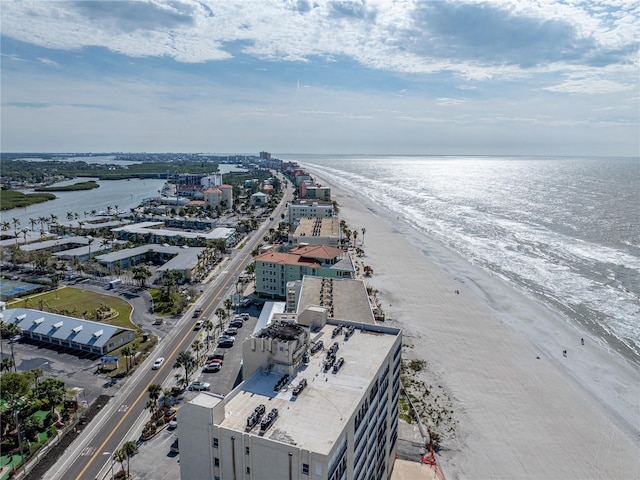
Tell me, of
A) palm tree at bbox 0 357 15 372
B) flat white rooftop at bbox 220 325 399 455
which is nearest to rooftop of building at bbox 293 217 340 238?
palm tree at bbox 0 357 15 372

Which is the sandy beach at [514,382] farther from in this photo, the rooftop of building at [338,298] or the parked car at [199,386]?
the parked car at [199,386]

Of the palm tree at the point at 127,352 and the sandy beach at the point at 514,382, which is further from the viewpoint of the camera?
the palm tree at the point at 127,352

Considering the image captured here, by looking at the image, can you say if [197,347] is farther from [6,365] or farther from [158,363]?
[6,365]

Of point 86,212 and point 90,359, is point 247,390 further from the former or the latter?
point 86,212

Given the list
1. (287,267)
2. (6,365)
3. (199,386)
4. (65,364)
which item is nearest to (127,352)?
(199,386)

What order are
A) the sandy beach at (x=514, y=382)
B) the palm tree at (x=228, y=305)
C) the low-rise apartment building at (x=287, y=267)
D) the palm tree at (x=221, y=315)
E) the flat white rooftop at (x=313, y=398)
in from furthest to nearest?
the low-rise apartment building at (x=287, y=267) < the palm tree at (x=228, y=305) < the palm tree at (x=221, y=315) < the sandy beach at (x=514, y=382) < the flat white rooftop at (x=313, y=398)

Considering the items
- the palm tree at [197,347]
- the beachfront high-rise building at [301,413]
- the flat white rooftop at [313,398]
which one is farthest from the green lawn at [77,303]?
the flat white rooftop at [313,398]

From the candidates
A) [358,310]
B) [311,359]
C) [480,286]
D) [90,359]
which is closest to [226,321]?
[90,359]

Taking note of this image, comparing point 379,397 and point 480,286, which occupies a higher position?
point 379,397
